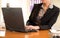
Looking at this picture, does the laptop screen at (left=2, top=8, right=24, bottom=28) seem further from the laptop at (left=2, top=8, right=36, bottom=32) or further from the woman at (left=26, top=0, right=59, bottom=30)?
the woman at (left=26, top=0, right=59, bottom=30)

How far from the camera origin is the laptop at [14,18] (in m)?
1.97

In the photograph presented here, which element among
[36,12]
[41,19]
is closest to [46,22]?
[41,19]

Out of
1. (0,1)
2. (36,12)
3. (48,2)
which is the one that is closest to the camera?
(48,2)

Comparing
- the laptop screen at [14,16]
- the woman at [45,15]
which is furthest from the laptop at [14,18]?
the woman at [45,15]

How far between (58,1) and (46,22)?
1704 millimetres

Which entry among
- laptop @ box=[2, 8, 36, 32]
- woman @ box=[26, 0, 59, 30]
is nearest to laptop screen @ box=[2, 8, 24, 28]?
laptop @ box=[2, 8, 36, 32]

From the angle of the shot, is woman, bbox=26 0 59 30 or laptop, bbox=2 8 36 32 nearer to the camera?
laptop, bbox=2 8 36 32

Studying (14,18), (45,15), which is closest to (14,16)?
(14,18)

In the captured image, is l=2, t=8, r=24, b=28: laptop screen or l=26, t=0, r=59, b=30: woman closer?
l=2, t=8, r=24, b=28: laptop screen

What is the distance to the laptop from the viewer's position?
6.48 ft

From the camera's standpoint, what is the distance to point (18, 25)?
2.03 meters

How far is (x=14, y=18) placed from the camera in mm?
2006

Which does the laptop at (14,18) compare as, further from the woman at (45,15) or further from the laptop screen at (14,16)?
the woman at (45,15)

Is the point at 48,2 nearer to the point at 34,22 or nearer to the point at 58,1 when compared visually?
the point at 34,22
